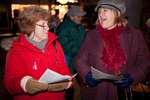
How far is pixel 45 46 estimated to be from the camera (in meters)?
3.48

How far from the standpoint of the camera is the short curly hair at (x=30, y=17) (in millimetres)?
3451

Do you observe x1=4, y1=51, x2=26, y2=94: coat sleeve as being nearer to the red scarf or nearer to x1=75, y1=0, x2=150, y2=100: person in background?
x1=75, y1=0, x2=150, y2=100: person in background

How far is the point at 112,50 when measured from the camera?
3.55 metres

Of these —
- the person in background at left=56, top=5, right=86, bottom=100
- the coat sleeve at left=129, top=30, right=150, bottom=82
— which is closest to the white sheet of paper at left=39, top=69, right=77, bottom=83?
the coat sleeve at left=129, top=30, right=150, bottom=82

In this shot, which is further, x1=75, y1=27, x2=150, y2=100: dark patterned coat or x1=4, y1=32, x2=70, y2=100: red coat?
x1=75, y1=27, x2=150, y2=100: dark patterned coat

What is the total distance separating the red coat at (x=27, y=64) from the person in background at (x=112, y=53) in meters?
0.32

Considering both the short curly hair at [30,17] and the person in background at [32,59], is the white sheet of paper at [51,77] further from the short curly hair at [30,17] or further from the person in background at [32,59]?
the short curly hair at [30,17]

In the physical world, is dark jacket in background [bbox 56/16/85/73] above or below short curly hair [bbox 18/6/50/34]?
below

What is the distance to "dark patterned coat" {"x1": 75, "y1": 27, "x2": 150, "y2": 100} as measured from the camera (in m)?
3.55

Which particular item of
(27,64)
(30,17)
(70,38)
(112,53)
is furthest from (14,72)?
(70,38)

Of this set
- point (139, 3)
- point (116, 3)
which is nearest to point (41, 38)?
point (116, 3)

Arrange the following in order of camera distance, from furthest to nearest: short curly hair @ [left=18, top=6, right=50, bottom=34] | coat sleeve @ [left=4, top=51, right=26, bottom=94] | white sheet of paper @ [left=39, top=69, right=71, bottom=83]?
1. short curly hair @ [left=18, top=6, right=50, bottom=34]
2. coat sleeve @ [left=4, top=51, right=26, bottom=94]
3. white sheet of paper @ [left=39, top=69, right=71, bottom=83]

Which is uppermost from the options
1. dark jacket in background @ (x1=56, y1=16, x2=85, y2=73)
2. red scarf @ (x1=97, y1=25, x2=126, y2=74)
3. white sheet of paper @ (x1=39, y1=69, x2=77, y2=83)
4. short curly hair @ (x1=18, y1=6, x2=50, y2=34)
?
short curly hair @ (x1=18, y1=6, x2=50, y2=34)

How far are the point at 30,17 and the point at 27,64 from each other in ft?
1.55
